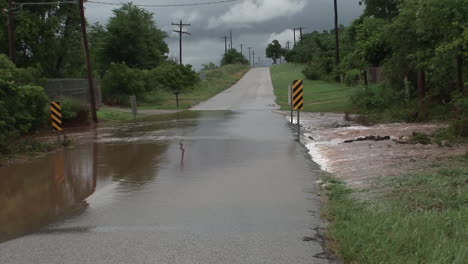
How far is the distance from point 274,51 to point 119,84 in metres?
128

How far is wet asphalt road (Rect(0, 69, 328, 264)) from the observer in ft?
20.3

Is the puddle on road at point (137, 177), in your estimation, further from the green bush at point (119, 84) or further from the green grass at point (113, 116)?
the green bush at point (119, 84)

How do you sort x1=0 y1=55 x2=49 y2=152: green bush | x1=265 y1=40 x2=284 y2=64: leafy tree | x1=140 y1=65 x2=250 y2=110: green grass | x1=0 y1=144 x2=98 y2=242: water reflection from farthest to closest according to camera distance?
1. x1=265 y1=40 x2=284 y2=64: leafy tree
2. x1=140 y1=65 x2=250 y2=110: green grass
3. x1=0 y1=55 x2=49 y2=152: green bush
4. x1=0 y1=144 x2=98 y2=242: water reflection

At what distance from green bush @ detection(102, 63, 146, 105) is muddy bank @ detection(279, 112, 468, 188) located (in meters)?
29.1

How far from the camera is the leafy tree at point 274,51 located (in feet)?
554

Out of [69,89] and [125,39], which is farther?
[125,39]

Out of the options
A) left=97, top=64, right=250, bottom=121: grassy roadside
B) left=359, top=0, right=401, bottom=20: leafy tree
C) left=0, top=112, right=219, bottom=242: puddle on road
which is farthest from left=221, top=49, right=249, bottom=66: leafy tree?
left=0, top=112, right=219, bottom=242: puddle on road

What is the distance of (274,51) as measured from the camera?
555ft

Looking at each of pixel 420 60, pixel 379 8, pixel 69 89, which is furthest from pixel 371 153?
pixel 379 8

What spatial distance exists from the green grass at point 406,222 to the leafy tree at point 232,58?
144663 millimetres

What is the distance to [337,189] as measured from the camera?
30.1ft

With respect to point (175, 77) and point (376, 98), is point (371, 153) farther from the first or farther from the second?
point (175, 77)

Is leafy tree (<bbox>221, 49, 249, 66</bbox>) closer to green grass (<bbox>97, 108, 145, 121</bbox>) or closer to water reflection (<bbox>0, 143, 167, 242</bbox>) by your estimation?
green grass (<bbox>97, 108, 145, 121</bbox>)

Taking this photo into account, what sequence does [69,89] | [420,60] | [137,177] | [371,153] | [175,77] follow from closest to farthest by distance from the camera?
1. [137,177]
2. [371,153]
3. [420,60]
4. [69,89]
5. [175,77]
